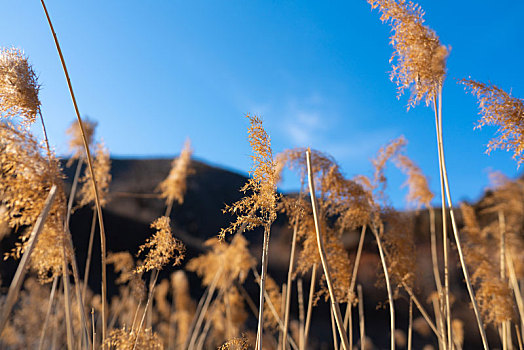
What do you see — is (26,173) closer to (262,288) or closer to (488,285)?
(262,288)

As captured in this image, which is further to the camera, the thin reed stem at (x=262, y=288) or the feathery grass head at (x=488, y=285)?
the feathery grass head at (x=488, y=285)

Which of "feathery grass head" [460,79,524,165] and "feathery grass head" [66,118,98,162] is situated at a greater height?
"feathery grass head" [66,118,98,162]

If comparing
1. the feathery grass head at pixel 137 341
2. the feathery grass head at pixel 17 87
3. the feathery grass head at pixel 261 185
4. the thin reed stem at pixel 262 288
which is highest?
the feathery grass head at pixel 17 87

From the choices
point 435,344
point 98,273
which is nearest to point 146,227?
point 98,273

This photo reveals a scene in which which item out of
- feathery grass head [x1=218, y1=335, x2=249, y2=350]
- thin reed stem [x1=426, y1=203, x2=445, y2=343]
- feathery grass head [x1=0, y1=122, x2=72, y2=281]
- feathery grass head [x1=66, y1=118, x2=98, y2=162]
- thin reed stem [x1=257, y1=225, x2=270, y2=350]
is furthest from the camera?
feathery grass head [x1=66, y1=118, x2=98, y2=162]

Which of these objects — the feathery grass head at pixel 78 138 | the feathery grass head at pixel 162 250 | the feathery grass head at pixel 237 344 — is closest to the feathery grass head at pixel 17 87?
the feathery grass head at pixel 162 250

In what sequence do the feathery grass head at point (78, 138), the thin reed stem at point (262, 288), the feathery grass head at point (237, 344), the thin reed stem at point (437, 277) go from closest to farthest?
1. the thin reed stem at point (262, 288)
2. the feathery grass head at point (237, 344)
3. the thin reed stem at point (437, 277)
4. the feathery grass head at point (78, 138)

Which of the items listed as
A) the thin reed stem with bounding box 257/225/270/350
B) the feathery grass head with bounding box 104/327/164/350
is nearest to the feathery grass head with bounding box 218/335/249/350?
the thin reed stem with bounding box 257/225/270/350

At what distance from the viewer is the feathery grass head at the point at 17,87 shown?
4.04 ft

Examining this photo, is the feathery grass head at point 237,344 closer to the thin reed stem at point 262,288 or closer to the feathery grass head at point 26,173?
the thin reed stem at point 262,288

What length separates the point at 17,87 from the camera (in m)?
1.24

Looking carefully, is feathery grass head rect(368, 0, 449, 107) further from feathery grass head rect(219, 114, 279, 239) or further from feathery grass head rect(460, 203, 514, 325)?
feathery grass head rect(460, 203, 514, 325)

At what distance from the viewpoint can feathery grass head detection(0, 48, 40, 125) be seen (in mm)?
1231

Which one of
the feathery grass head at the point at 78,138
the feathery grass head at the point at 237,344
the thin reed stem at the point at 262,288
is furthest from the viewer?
the feathery grass head at the point at 78,138
